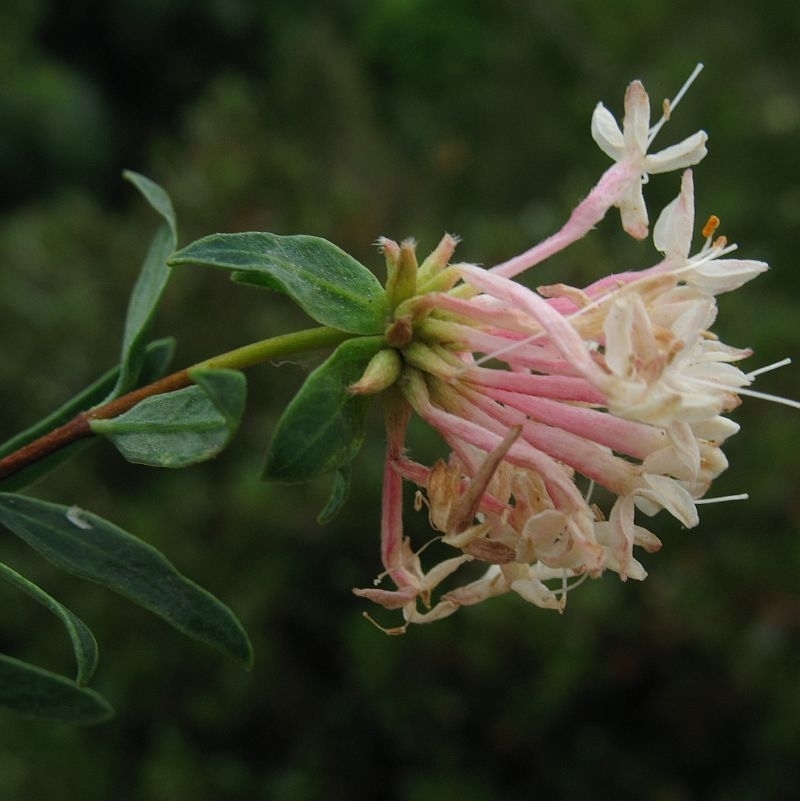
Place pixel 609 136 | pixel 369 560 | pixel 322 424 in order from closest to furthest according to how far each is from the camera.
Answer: pixel 322 424 → pixel 609 136 → pixel 369 560

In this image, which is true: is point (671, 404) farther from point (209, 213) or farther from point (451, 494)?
point (209, 213)

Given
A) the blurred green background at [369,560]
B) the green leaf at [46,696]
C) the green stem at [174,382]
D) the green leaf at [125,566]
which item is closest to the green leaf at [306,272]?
the green stem at [174,382]

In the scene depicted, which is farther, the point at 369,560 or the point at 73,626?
the point at 369,560

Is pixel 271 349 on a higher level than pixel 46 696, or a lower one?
higher

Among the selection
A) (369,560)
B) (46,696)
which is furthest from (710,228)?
(369,560)

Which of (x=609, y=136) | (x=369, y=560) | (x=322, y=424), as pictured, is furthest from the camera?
(x=369, y=560)

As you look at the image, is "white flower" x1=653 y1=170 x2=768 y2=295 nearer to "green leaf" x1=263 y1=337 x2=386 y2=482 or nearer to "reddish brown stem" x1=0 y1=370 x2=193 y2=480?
"green leaf" x1=263 y1=337 x2=386 y2=482

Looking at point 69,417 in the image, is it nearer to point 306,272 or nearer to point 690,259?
point 306,272

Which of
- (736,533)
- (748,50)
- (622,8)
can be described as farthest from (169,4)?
(736,533)

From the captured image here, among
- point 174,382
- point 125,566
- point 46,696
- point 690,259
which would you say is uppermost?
point 690,259
